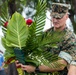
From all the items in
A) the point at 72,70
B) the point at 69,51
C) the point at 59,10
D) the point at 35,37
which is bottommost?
the point at 72,70

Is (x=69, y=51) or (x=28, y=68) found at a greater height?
(x=69, y=51)

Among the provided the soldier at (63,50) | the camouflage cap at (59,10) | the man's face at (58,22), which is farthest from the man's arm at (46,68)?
the camouflage cap at (59,10)

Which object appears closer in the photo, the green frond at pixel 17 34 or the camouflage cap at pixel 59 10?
the green frond at pixel 17 34

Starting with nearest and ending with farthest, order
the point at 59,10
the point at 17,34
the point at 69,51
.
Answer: the point at 17,34 < the point at 69,51 < the point at 59,10

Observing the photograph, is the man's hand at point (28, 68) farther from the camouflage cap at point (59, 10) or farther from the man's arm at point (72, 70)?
the camouflage cap at point (59, 10)

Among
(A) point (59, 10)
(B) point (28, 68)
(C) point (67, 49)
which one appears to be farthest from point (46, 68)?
(A) point (59, 10)

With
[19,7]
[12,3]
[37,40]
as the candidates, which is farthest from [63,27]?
[19,7]

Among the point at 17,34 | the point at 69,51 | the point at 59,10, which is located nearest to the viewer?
the point at 17,34

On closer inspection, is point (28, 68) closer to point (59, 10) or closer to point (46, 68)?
point (46, 68)

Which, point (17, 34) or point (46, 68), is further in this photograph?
point (46, 68)

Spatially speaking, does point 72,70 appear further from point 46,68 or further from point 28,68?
point 28,68

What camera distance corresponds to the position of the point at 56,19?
142 inches

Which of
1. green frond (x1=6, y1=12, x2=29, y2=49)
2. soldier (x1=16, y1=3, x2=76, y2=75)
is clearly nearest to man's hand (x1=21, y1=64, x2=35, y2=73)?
soldier (x1=16, y1=3, x2=76, y2=75)

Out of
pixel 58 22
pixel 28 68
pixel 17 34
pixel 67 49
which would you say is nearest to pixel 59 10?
pixel 58 22
